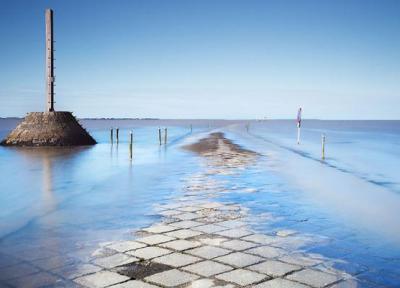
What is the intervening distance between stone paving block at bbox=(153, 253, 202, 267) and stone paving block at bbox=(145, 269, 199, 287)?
0.26 m

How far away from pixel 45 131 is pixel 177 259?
26.6 metres

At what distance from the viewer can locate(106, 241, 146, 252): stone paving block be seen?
19.5 ft

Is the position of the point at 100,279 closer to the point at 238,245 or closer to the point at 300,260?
the point at 238,245

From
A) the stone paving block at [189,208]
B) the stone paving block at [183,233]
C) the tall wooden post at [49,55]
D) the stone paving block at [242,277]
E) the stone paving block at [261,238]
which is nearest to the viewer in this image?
the stone paving block at [242,277]

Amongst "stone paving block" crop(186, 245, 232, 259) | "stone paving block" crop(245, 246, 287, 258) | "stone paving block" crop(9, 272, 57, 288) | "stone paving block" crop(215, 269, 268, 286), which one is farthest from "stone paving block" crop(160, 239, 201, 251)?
"stone paving block" crop(9, 272, 57, 288)

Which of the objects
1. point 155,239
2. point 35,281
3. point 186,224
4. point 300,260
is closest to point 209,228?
point 186,224

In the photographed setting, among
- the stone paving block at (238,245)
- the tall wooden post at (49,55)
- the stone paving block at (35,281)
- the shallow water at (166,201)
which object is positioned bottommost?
the shallow water at (166,201)

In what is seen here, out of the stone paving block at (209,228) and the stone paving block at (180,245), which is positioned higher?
the stone paving block at (180,245)

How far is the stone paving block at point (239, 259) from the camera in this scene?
17.2 ft

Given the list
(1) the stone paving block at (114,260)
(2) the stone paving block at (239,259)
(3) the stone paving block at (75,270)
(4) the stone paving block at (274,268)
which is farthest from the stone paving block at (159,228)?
(4) the stone paving block at (274,268)

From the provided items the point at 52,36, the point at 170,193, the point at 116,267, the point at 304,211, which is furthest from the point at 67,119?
the point at 116,267

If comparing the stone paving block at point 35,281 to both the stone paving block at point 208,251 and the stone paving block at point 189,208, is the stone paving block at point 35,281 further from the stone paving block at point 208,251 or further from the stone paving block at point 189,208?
the stone paving block at point 189,208

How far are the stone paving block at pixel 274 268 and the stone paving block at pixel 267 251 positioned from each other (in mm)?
279

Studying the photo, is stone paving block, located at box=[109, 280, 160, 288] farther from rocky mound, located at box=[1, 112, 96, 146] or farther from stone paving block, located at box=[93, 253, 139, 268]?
rocky mound, located at box=[1, 112, 96, 146]
